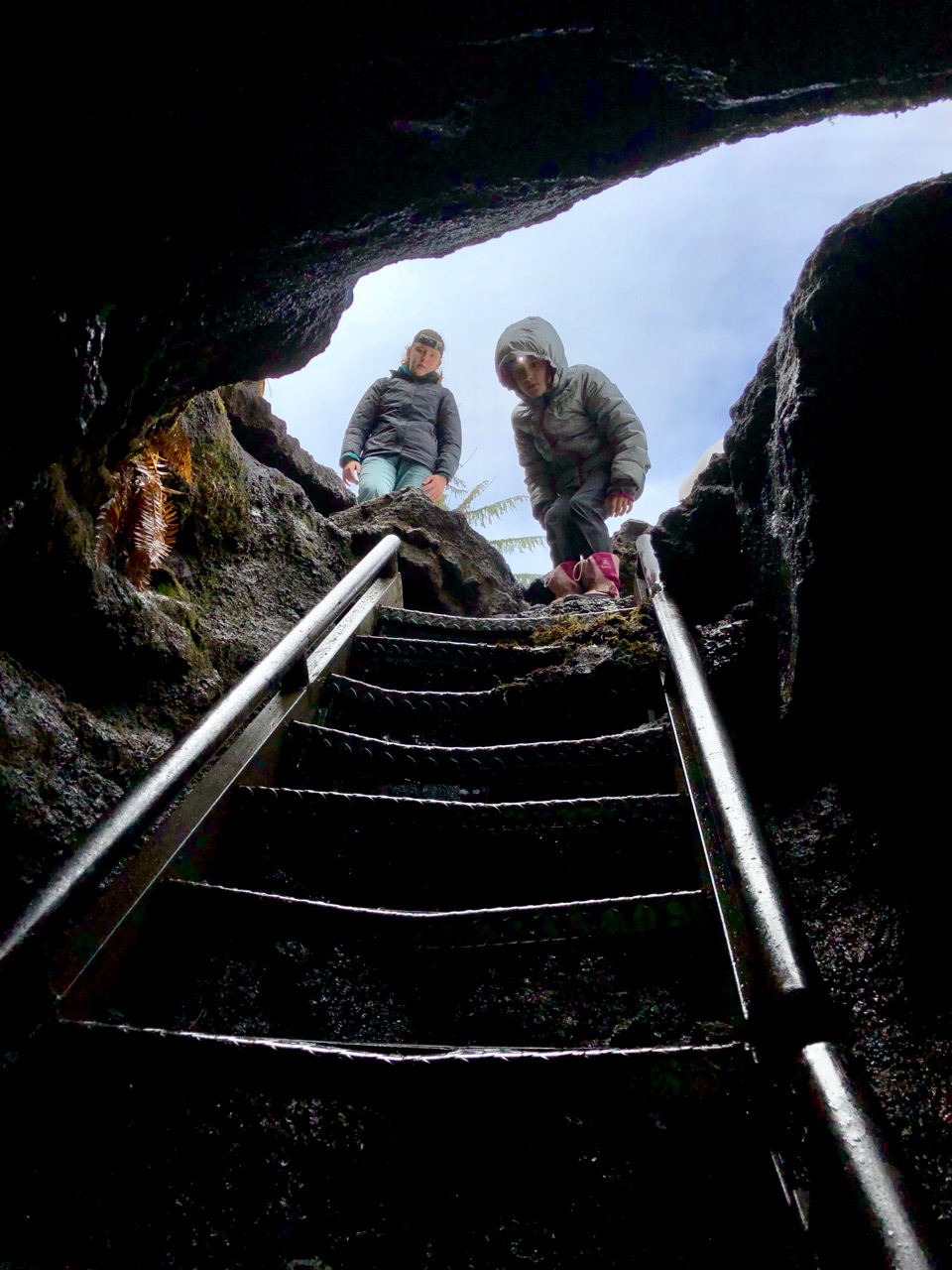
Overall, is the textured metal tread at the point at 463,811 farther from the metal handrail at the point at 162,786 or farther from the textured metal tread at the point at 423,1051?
the textured metal tread at the point at 423,1051

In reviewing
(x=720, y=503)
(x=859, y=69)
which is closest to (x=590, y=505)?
(x=720, y=503)

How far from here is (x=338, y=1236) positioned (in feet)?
4.28

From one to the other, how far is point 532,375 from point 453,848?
559 centimetres

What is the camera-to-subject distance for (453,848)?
7.23 ft

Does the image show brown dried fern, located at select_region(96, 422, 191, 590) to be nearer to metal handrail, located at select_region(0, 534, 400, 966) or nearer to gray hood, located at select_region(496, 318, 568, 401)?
metal handrail, located at select_region(0, 534, 400, 966)

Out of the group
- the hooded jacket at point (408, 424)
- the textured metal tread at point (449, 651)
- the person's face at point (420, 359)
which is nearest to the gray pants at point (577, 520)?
the hooded jacket at point (408, 424)

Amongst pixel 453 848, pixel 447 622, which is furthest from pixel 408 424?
pixel 453 848

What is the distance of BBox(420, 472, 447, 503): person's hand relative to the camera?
701cm

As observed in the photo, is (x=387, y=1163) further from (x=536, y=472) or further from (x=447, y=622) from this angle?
(x=536, y=472)

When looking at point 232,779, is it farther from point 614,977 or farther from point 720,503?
point 720,503

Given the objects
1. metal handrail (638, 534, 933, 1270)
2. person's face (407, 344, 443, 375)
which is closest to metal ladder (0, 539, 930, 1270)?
metal handrail (638, 534, 933, 1270)

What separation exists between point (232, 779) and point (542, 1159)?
139cm

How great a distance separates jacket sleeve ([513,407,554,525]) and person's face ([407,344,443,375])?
120cm

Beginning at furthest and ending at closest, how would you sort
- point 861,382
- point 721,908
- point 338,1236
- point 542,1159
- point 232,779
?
1. point 232,779
2. point 861,382
3. point 721,908
4. point 542,1159
5. point 338,1236
